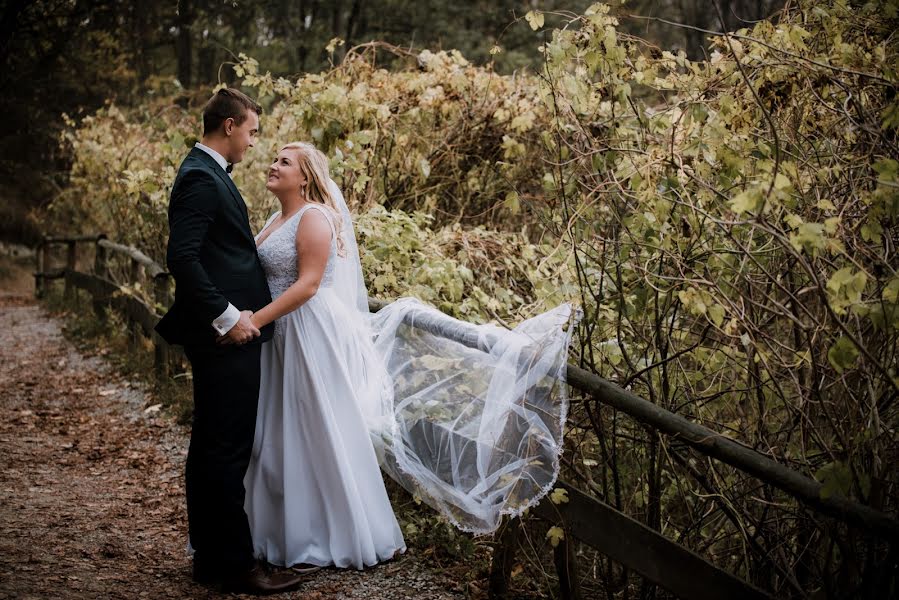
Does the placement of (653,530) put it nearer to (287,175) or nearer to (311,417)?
(311,417)

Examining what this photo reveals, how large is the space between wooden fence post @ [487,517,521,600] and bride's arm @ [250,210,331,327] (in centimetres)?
139

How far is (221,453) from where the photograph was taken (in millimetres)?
3537

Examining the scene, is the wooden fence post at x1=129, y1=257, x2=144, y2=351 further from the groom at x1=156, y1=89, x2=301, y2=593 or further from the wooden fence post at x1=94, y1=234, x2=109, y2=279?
the groom at x1=156, y1=89, x2=301, y2=593

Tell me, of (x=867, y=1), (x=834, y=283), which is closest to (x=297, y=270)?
(x=834, y=283)

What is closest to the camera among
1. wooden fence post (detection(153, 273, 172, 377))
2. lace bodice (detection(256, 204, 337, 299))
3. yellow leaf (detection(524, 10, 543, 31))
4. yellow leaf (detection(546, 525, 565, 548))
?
yellow leaf (detection(546, 525, 565, 548))

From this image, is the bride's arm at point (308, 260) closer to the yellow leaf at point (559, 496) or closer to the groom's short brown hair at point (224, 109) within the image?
the groom's short brown hair at point (224, 109)

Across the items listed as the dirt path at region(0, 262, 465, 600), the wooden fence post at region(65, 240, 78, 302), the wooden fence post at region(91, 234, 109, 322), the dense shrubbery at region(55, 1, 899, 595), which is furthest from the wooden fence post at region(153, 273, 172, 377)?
the wooden fence post at region(65, 240, 78, 302)

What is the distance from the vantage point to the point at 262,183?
8.08 m

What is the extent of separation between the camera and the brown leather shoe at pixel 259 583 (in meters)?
3.55

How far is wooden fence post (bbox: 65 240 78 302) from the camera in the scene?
42.2 feet

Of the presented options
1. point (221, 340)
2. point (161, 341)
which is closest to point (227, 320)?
point (221, 340)

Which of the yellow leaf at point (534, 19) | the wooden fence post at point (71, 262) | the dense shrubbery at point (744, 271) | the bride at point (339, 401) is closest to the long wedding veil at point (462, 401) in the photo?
the bride at point (339, 401)

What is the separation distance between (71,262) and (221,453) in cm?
A: 1086

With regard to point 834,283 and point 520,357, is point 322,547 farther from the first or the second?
point 834,283
